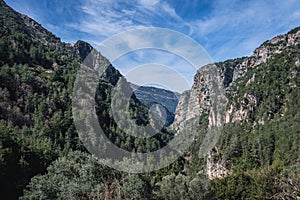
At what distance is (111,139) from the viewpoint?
79.1 m

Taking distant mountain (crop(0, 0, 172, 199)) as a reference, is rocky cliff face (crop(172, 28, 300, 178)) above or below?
above

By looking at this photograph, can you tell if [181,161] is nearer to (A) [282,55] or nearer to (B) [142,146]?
(B) [142,146]

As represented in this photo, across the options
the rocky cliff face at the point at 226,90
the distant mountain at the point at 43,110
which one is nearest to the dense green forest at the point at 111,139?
the distant mountain at the point at 43,110

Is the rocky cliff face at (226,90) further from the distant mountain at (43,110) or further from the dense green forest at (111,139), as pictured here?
the distant mountain at (43,110)

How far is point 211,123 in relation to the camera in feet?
449

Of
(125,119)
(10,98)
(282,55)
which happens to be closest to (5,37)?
(10,98)

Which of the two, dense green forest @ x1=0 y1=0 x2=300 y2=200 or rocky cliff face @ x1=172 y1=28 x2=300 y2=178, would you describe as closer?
dense green forest @ x1=0 y1=0 x2=300 y2=200

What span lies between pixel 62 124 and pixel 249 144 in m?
52.4

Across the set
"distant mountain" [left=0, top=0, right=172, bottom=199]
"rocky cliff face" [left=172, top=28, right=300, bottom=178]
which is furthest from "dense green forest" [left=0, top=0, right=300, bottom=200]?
"rocky cliff face" [left=172, top=28, right=300, bottom=178]

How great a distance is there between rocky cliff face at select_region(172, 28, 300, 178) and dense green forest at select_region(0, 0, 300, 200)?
8.90 feet

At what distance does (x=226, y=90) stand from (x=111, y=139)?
317ft

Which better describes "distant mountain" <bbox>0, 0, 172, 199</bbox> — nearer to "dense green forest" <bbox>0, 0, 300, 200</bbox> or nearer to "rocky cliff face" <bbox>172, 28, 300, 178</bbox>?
"dense green forest" <bbox>0, 0, 300, 200</bbox>

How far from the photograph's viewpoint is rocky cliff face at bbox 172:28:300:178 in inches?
4280

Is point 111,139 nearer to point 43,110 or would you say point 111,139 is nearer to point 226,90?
point 43,110
